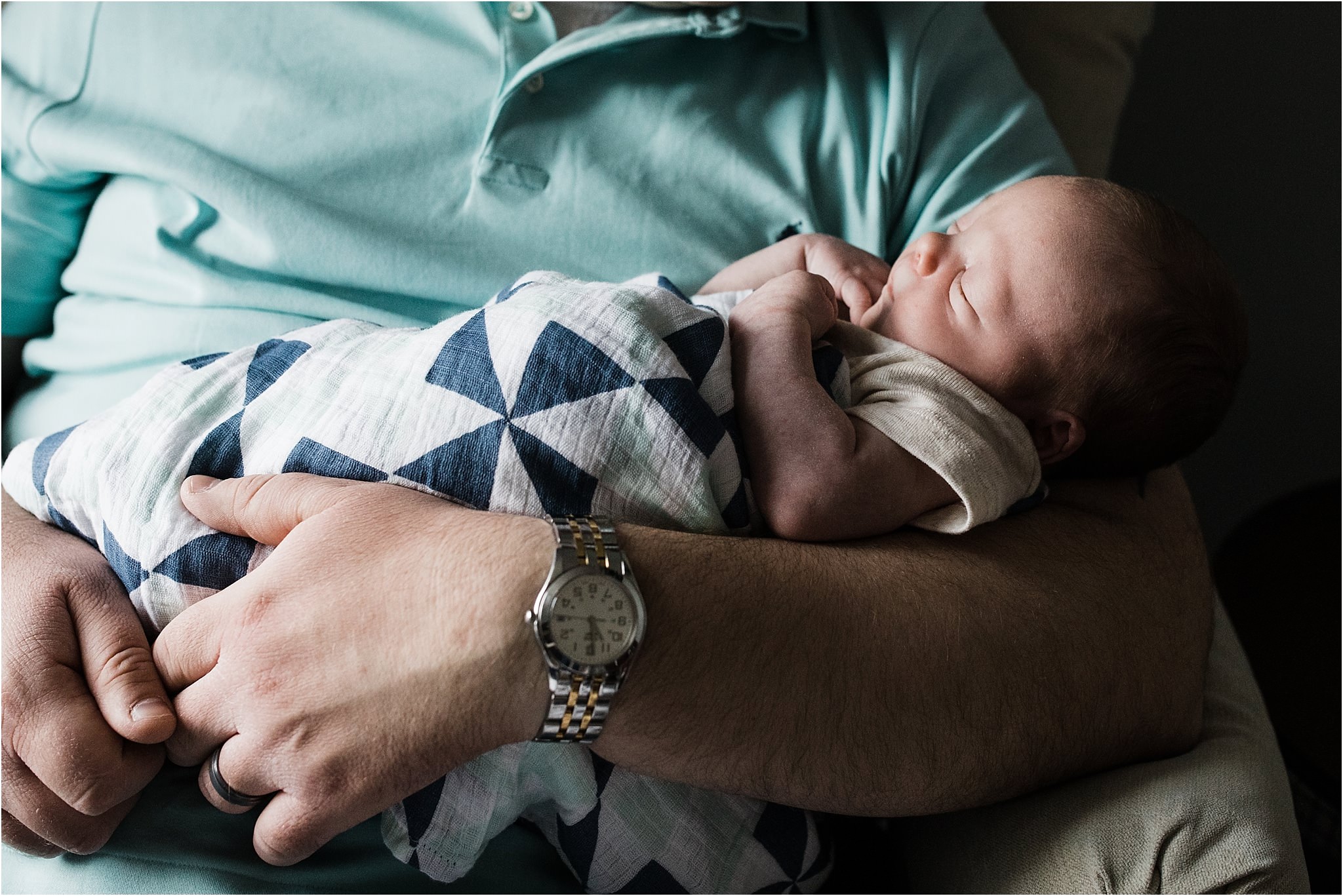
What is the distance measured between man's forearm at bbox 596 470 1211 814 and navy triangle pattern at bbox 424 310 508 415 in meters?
0.17

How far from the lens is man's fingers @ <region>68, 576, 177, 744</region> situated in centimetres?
79

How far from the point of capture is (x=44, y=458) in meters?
0.97

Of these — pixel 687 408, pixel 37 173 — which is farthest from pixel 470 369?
pixel 37 173

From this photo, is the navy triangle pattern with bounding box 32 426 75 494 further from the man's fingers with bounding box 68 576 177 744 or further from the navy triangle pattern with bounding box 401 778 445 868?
the navy triangle pattern with bounding box 401 778 445 868

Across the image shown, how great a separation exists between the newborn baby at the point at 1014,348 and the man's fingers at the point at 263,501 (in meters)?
0.38

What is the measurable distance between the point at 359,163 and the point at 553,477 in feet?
1.80

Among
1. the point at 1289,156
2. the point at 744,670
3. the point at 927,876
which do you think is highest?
the point at 1289,156

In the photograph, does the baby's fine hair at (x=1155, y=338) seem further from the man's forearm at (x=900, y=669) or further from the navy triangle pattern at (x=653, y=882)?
the navy triangle pattern at (x=653, y=882)

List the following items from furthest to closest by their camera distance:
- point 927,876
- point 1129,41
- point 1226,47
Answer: point 1226,47
point 1129,41
point 927,876

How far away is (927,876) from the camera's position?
1.03m

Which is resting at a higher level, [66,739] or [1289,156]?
[1289,156]

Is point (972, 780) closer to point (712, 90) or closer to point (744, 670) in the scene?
point (744, 670)

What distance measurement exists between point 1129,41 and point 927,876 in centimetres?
130

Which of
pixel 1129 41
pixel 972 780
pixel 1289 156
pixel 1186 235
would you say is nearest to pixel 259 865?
pixel 972 780
